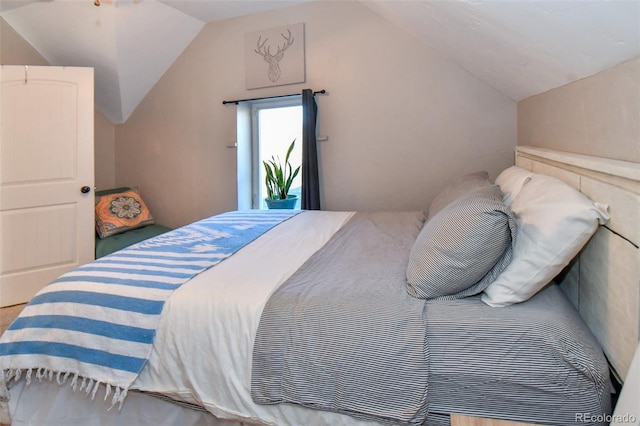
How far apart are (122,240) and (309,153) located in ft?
6.16

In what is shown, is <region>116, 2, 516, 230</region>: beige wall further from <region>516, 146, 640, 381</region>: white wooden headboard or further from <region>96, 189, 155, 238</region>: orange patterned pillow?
<region>516, 146, 640, 381</region>: white wooden headboard

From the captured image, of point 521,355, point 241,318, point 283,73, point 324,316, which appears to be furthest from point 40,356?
point 283,73

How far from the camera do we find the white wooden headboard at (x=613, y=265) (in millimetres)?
844

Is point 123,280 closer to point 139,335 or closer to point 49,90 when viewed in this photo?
point 139,335

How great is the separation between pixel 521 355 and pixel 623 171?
0.52m

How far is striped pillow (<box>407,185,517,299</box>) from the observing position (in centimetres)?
105

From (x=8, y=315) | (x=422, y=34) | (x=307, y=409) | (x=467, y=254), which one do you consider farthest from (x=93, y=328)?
(x=422, y=34)

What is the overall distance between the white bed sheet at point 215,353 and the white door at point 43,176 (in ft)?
6.60

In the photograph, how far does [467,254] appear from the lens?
1061mm

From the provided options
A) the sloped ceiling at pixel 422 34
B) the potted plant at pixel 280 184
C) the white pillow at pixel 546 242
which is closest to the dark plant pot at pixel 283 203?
the potted plant at pixel 280 184

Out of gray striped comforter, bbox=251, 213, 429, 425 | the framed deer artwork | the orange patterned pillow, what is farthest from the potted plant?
gray striped comforter, bbox=251, 213, 429, 425

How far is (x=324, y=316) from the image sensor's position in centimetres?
105

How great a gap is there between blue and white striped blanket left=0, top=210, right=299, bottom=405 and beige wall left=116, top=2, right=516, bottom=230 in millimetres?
1992

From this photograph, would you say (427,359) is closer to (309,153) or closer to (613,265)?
(613,265)
